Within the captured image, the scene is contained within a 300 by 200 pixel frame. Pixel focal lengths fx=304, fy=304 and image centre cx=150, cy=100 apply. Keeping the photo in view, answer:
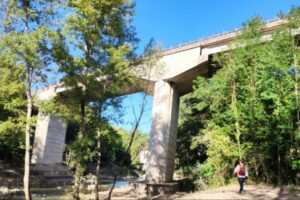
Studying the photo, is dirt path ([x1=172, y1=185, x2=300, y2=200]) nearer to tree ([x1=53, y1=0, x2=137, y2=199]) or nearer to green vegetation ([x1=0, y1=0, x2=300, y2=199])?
green vegetation ([x1=0, y1=0, x2=300, y2=199])

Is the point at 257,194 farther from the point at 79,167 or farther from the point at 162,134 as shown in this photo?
the point at 162,134

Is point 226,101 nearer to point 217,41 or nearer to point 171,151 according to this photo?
point 217,41

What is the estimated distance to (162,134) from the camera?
2252 cm

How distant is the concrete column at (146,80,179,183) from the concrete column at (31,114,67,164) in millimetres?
14921

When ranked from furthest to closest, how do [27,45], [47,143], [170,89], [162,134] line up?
[47,143] < [170,89] < [162,134] < [27,45]

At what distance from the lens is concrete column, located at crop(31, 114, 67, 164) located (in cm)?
3353

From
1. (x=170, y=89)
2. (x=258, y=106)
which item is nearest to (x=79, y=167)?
(x=258, y=106)

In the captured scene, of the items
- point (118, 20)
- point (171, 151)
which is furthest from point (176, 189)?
point (118, 20)

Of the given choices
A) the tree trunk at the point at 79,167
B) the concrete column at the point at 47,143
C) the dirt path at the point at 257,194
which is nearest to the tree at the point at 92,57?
the tree trunk at the point at 79,167

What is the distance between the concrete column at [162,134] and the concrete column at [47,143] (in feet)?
49.0

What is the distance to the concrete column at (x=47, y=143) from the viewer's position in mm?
33531

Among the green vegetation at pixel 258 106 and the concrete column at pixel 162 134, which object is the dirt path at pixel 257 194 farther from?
the concrete column at pixel 162 134

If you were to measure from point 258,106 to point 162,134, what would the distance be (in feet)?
29.8

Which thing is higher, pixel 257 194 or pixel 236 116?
pixel 236 116
